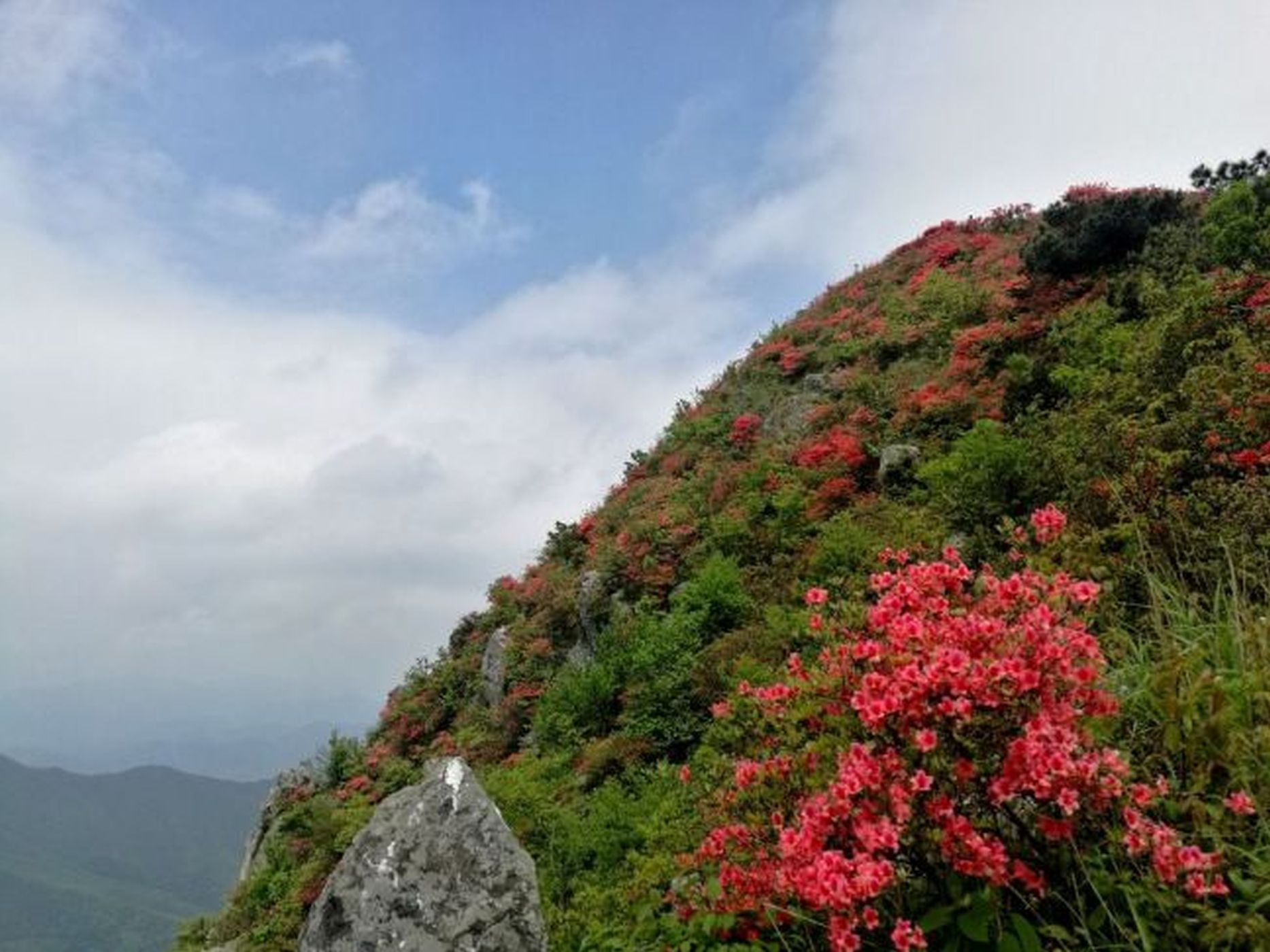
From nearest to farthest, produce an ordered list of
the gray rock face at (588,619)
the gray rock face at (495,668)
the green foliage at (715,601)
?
the green foliage at (715,601) < the gray rock face at (588,619) < the gray rock face at (495,668)

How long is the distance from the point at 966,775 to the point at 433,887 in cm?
346

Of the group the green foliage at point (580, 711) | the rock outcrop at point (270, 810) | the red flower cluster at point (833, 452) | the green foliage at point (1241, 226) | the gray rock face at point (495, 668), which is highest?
the green foliage at point (1241, 226)

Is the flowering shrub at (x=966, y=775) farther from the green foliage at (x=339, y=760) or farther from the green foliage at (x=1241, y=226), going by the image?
the green foliage at (x=339, y=760)

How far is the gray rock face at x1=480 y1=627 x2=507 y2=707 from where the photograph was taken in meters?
16.7

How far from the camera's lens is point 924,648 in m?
3.79

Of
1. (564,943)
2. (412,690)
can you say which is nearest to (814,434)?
(412,690)

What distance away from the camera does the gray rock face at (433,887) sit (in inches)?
209

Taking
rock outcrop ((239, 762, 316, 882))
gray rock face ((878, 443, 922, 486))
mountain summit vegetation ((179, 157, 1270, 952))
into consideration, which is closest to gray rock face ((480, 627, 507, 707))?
mountain summit vegetation ((179, 157, 1270, 952))

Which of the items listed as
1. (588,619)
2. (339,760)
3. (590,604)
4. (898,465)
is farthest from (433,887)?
(339,760)

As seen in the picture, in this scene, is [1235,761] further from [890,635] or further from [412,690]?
[412,690]

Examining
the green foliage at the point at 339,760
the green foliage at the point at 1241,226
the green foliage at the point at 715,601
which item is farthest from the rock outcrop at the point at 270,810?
the green foliage at the point at 1241,226

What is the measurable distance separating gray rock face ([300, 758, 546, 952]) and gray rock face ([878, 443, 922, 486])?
28.6ft

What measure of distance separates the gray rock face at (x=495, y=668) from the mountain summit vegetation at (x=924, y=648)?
0.29ft

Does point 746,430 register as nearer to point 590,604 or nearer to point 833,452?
point 833,452
